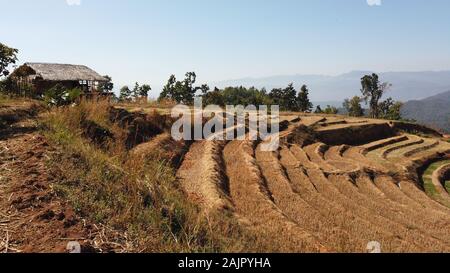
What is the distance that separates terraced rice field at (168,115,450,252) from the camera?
27.1 ft

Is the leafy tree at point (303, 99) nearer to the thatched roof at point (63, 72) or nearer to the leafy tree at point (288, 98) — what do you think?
the leafy tree at point (288, 98)

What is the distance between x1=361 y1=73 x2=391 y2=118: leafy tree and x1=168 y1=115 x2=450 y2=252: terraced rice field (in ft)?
124

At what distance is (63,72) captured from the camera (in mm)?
27000

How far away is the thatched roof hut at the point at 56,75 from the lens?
2502 cm

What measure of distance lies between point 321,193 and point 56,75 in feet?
66.7

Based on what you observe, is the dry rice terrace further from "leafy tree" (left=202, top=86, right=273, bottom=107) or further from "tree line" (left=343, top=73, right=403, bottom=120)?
"tree line" (left=343, top=73, right=403, bottom=120)

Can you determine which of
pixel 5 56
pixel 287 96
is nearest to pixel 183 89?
pixel 287 96

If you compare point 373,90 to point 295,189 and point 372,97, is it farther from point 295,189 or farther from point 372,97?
point 295,189

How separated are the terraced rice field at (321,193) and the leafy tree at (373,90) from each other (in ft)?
124

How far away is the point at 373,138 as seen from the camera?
25.8 meters
